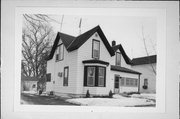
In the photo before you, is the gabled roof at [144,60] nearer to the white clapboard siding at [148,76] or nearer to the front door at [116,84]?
the white clapboard siding at [148,76]

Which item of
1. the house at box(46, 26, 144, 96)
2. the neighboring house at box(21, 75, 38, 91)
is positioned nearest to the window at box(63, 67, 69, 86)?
the house at box(46, 26, 144, 96)

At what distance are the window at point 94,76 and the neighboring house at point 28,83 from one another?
0.74 metres

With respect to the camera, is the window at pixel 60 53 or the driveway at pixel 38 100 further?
the window at pixel 60 53

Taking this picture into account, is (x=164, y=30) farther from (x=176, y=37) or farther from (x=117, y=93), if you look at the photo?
(x=117, y=93)

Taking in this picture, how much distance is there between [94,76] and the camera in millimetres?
3543

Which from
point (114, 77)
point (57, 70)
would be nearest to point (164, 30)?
point (114, 77)

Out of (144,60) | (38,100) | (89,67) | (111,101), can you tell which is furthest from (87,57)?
(38,100)

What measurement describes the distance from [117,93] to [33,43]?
1.43 meters

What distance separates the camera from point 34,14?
355 centimetres

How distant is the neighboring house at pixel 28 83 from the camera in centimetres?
349

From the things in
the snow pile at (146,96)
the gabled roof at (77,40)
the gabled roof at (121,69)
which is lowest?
the snow pile at (146,96)

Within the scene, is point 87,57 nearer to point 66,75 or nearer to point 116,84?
point 66,75

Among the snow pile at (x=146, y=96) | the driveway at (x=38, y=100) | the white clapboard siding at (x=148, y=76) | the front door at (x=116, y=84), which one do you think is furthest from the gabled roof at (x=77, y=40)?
the snow pile at (x=146, y=96)

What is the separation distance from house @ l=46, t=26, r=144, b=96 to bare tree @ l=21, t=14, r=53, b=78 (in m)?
0.11
